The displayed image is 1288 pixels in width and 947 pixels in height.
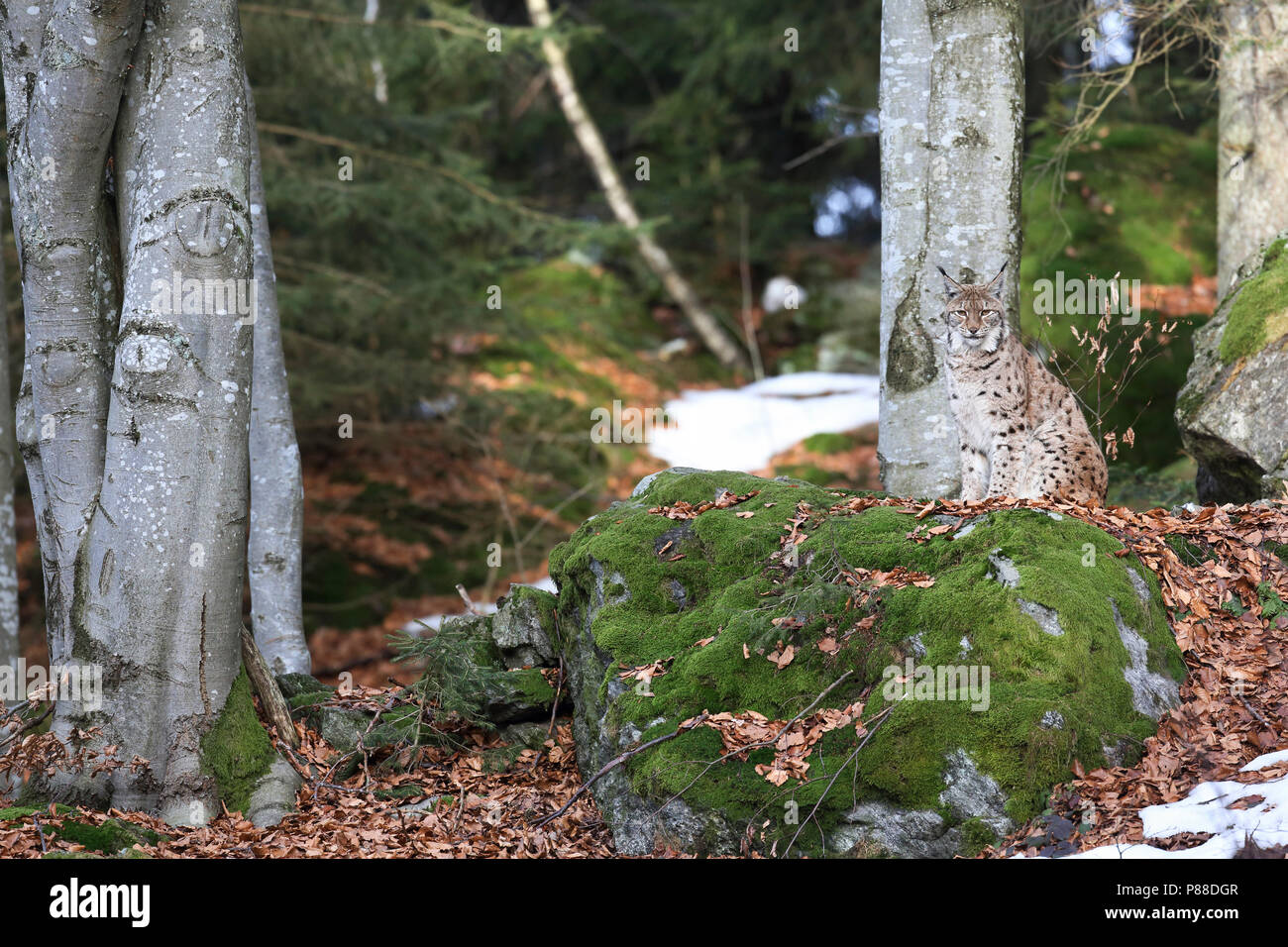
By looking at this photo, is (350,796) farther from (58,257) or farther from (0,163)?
(0,163)

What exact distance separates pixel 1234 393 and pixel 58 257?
7.65 meters

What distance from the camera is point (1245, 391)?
23.7 feet

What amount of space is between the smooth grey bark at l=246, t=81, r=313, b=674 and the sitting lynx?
530 cm

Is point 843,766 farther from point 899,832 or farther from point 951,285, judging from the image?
point 951,285

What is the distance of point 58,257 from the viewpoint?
5.96 m

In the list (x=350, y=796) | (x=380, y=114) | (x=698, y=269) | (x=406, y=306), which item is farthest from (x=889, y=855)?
(x=698, y=269)

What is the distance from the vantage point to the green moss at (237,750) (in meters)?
5.91

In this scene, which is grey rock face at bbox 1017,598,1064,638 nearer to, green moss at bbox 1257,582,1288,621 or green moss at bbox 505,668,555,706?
green moss at bbox 1257,582,1288,621

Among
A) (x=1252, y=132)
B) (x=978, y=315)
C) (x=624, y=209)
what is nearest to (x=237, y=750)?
(x=978, y=315)

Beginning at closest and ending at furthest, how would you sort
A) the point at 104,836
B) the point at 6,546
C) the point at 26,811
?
the point at 104,836 → the point at 26,811 → the point at 6,546

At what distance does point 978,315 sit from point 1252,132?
699 cm

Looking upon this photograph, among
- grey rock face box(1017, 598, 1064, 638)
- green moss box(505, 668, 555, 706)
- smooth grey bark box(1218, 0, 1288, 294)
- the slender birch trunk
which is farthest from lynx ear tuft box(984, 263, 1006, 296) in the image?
the slender birch trunk

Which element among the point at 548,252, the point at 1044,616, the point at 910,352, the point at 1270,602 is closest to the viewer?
the point at 1044,616

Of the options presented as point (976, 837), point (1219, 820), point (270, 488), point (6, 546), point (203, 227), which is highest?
point (203, 227)
